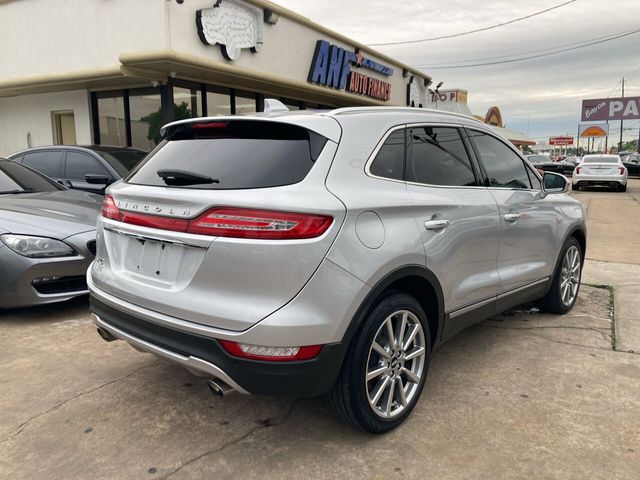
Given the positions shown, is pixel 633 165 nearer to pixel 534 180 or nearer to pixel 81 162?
pixel 534 180

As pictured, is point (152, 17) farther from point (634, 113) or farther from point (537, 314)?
point (634, 113)

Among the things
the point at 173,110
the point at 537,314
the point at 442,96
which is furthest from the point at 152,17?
the point at 442,96

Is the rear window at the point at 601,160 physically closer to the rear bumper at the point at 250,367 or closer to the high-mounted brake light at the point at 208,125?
the high-mounted brake light at the point at 208,125

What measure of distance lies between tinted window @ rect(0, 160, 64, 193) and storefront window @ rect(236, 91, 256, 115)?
23.3 feet

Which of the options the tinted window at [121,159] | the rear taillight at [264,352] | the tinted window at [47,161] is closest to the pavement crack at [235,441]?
the rear taillight at [264,352]

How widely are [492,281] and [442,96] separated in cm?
3123

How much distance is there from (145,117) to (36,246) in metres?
7.77

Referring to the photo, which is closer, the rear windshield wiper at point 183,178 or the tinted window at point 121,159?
the rear windshield wiper at point 183,178

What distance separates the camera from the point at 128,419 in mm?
2908

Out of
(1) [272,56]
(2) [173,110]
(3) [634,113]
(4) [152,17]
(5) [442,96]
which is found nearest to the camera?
(4) [152,17]

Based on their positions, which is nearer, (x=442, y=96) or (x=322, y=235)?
(x=322, y=235)

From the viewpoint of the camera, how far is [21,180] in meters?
5.58

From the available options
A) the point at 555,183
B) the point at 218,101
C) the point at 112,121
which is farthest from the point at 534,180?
the point at 112,121

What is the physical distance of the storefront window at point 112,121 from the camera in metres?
11.7
